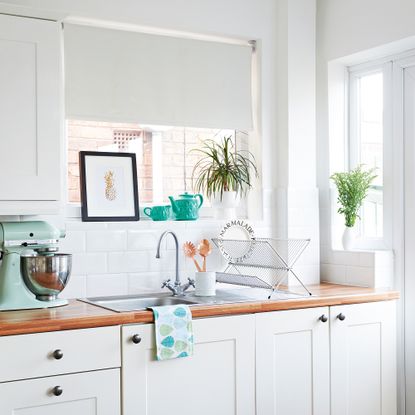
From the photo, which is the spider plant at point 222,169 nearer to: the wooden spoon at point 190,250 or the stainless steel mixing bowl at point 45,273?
the wooden spoon at point 190,250

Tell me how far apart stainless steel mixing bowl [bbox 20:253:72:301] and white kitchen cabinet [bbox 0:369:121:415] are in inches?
17.8

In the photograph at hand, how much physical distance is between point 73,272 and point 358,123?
1.85 metres

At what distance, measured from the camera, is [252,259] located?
144 inches

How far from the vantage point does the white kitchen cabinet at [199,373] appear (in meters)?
2.79

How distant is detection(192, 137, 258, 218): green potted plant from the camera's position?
3.85 metres

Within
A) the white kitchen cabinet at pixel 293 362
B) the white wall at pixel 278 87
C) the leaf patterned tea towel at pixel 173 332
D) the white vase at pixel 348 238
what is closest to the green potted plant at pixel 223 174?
the white wall at pixel 278 87

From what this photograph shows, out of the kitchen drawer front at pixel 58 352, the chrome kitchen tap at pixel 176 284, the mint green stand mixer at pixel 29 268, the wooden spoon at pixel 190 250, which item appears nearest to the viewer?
the kitchen drawer front at pixel 58 352

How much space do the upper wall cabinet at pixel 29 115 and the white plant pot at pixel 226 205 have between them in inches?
43.8

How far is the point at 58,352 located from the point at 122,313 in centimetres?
31

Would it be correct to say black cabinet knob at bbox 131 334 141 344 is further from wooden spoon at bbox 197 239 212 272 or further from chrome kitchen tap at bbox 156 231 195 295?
wooden spoon at bbox 197 239 212 272

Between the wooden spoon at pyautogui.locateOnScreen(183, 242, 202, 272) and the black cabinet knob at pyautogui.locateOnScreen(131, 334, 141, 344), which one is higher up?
the wooden spoon at pyautogui.locateOnScreen(183, 242, 202, 272)

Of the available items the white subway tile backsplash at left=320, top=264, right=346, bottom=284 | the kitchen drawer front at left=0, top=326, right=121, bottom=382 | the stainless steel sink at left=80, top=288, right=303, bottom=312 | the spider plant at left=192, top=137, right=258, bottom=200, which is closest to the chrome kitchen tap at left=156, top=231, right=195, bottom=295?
the stainless steel sink at left=80, top=288, right=303, bottom=312

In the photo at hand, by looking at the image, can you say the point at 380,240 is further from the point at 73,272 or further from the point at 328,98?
the point at 73,272

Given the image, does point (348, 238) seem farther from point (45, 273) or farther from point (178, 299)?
point (45, 273)
